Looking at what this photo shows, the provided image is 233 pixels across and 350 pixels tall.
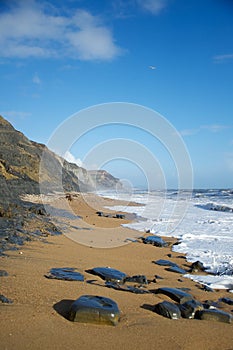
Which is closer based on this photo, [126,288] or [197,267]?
[126,288]

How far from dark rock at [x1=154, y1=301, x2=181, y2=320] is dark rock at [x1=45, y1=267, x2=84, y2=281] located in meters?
1.67

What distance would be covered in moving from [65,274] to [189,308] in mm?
2379

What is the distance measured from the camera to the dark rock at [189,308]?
4.46 metres

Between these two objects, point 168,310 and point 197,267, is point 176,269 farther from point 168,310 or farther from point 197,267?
point 168,310

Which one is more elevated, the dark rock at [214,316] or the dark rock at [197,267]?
the dark rock at [214,316]

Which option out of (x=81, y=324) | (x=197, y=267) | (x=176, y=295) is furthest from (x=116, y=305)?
(x=197, y=267)

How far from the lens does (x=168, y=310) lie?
4438 millimetres

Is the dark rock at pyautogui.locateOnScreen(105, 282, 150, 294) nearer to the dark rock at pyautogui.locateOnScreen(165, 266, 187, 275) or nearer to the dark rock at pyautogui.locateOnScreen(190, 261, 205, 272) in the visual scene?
the dark rock at pyautogui.locateOnScreen(165, 266, 187, 275)

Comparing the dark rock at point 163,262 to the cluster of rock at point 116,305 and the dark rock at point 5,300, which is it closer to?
the cluster of rock at point 116,305

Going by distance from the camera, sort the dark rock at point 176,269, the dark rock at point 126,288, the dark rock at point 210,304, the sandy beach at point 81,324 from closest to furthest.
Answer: the sandy beach at point 81,324, the dark rock at point 210,304, the dark rock at point 126,288, the dark rock at point 176,269

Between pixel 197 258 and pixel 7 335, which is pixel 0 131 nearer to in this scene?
pixel 197 258

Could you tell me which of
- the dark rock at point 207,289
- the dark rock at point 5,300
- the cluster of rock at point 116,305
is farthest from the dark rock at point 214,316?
the dark rock at point 5,300

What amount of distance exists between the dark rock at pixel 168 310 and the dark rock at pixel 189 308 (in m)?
0.10

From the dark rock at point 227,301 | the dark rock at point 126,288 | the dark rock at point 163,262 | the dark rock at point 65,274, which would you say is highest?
the dark rock at point 65,274
